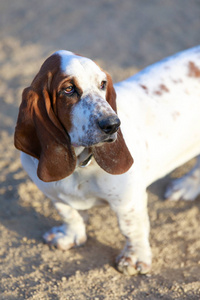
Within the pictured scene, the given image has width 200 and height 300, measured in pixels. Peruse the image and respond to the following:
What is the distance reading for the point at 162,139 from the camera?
3365mm

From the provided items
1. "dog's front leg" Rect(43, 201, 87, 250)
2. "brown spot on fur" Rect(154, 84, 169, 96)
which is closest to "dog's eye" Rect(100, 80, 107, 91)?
"brown spot on fur" Rect(154, 84, 169, 96)

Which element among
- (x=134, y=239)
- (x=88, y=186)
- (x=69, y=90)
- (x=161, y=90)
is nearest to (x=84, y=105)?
(x=69, y=90)

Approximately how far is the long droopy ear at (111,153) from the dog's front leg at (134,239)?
1.56 feet

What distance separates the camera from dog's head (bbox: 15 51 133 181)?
2.50 metres

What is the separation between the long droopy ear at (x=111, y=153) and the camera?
2.74 meters

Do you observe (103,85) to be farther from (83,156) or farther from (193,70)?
(193,70)

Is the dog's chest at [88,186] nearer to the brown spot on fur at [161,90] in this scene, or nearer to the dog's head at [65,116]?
the dog's head at [65,116]

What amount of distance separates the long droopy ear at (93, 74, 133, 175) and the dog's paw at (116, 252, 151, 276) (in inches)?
39.7

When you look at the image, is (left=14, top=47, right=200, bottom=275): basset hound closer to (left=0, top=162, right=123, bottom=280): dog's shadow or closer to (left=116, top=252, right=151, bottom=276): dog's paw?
(left=116, top=252, right=151, bottom=276): dog's paw

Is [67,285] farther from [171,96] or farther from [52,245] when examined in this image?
[171,96]

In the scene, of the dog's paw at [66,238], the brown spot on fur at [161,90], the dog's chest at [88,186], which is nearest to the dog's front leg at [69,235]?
the dog's paw at [66,238]

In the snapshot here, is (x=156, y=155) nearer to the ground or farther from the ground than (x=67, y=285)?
farther from the ground

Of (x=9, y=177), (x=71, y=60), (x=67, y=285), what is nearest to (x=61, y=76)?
(x=71, y=60)

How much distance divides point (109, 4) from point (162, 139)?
5918mm
